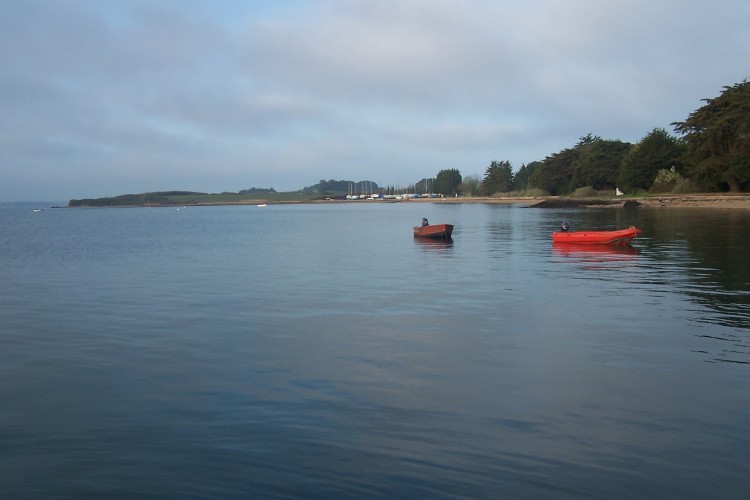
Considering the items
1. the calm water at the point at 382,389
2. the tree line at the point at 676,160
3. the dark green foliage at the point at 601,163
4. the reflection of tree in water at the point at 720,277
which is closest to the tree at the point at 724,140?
the tree line at the point at 676,160

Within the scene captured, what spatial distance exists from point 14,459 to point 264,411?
12.9 ft

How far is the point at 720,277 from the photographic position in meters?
28.3

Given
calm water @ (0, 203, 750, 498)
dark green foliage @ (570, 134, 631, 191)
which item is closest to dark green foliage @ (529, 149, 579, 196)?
dark green foliage @ (570, 134, 631, 191)

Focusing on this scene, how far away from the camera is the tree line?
9738 cm

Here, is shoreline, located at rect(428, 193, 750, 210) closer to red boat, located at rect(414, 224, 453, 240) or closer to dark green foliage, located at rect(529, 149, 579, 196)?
dark green foliage, located at rect(529, 149, 579, 196)

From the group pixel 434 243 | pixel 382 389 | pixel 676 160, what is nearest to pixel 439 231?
pixel 434 243

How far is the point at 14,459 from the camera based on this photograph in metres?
10.4

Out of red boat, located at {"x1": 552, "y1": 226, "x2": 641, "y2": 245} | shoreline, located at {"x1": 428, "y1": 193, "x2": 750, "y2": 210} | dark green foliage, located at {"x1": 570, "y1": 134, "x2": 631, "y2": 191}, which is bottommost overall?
shoreline, located at {"x1": 428, "y1": 193, "x2": 750, "y2": 210}

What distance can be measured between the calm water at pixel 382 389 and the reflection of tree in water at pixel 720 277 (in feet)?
0.56

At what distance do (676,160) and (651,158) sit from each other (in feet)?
14.0

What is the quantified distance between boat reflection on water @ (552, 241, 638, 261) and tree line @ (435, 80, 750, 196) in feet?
204

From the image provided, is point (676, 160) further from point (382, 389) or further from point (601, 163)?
point (382, 389)

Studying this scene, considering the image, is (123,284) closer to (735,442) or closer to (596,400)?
(596,400)

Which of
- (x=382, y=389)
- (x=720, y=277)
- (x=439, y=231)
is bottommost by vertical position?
(x=720, y=277)
